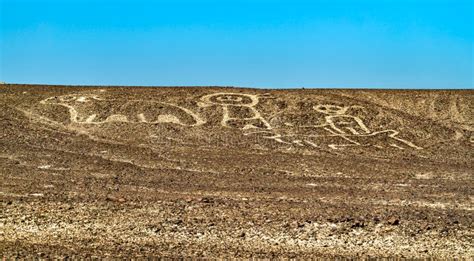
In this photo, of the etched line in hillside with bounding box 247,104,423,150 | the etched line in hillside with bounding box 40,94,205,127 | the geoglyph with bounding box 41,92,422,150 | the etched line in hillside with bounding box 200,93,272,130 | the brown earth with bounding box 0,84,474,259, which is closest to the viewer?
the brown earth with bounding box 0,84,474,259

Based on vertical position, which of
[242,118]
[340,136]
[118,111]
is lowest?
[340,136]

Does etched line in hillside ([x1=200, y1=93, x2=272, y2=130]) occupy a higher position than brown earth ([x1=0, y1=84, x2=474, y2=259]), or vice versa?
etched line in hillside ([x1=200, y1=93, x2=272, y2=130])

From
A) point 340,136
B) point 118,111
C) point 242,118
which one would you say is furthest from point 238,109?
point 340,136

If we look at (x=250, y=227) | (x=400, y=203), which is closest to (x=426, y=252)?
(x=250, y=227)

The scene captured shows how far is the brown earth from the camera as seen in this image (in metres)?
8.55

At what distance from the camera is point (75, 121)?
24.1 meters

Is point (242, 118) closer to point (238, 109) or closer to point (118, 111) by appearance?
point (238, 109)

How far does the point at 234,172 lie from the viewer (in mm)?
15758

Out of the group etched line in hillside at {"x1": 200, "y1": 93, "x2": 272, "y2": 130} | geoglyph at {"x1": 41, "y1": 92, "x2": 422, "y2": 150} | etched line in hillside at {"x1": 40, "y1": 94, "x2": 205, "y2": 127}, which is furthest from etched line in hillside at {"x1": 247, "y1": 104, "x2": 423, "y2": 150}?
etched line in hillside at {"x1": 40, "y1": 94, "x2": 205, "y2": 127}

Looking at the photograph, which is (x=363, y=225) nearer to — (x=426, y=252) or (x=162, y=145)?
(x=426, y=252)

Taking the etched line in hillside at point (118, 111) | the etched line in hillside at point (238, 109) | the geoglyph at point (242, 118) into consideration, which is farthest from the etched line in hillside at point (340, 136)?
the etched line in hillside at point (118, 111)

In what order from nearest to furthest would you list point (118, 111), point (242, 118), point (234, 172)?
1. point (234, 172)
2. point (242, 118)
3. point (118, 111)

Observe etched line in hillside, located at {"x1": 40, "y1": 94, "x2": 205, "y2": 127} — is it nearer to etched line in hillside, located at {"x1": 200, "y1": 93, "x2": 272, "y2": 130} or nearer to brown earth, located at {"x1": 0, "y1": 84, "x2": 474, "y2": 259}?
brown earth, located at {"x1": 0, "y1": 84, "x2": 474, "y2": 259}

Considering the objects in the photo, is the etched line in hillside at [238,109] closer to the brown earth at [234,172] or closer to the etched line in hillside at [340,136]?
the brown earth at [234,172]
